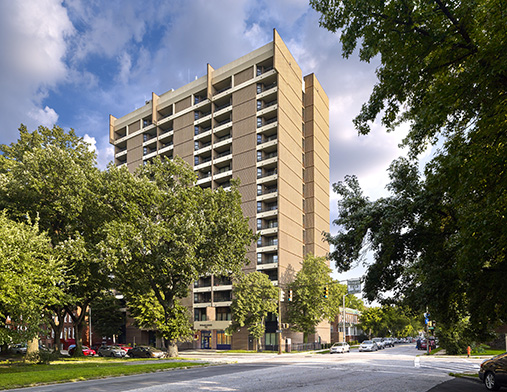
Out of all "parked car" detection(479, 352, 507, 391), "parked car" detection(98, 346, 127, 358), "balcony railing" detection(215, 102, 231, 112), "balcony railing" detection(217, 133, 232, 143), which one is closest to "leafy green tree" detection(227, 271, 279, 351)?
"parked car" detection(98, 346, 127, 358)

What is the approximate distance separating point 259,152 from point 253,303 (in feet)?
85.0

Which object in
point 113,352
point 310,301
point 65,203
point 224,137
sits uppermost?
point 224,137

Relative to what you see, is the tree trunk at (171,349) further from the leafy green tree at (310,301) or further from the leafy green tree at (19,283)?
the leafy green tree at (310,301)

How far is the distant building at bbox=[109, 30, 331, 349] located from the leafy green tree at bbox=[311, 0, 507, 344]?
161 ft

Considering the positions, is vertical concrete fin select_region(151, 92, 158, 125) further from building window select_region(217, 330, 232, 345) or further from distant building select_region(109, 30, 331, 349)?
building window select_region(217, 330, 232, 345)

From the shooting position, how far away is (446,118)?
9.97m

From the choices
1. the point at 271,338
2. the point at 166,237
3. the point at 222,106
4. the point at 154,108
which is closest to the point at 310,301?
the point at 271,338

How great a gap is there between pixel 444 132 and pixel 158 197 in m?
25.7

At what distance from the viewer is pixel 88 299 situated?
133ft

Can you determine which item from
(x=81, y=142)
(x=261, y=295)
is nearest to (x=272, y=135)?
(x=261, y=295)

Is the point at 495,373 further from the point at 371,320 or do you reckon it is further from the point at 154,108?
the point at 371,320

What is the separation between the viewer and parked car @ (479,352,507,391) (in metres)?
15.6

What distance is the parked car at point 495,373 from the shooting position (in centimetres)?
1563

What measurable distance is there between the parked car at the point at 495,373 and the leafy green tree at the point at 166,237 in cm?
2090
